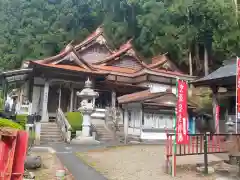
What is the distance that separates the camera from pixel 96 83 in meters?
25.5

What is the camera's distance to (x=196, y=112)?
20.5 metres

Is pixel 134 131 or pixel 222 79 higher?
pixel 222 79

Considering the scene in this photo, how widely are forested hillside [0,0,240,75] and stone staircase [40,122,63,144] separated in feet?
58.4

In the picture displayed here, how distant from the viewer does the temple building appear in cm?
1938

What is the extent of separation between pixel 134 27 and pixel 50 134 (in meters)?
29.6

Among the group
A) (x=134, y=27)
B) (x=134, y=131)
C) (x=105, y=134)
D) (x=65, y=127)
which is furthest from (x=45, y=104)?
(x=134, y=27)

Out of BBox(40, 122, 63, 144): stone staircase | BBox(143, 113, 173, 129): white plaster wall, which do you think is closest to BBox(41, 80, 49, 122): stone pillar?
BBox(40, 122, 63, 144): stone staircase

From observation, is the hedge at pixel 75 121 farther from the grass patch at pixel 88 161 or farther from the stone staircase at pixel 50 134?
the grass patch at pixel 88 161

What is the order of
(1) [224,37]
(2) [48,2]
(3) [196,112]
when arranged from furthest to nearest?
(2) [48,2]
(1) [224,37]
(3) [196,112]

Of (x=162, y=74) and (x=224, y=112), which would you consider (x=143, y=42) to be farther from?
(x=224, y=112)

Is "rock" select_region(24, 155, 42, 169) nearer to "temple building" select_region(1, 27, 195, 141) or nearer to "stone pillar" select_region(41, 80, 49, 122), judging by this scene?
"temple building" select_region(1, 27, 195, 141)

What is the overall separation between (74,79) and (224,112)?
13.2 m

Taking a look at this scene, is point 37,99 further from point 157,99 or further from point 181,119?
point 181,119

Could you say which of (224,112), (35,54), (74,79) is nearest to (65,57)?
(74,79)
